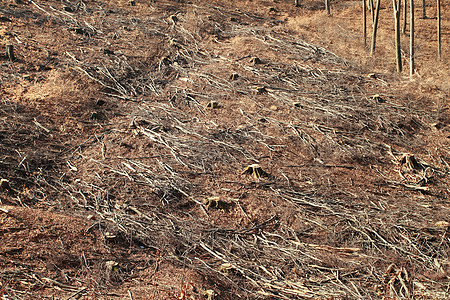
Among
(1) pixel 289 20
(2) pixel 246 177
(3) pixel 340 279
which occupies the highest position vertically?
(1) pixel 289 20

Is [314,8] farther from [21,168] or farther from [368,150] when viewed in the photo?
[21,168]

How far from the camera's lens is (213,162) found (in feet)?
17.4

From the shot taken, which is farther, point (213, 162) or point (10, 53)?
point (10, 53)

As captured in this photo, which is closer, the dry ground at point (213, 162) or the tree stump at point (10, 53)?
the dry ground at point (213, 162)

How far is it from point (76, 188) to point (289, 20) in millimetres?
7173

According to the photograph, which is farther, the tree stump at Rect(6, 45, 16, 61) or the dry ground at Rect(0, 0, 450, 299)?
the tree stump at Rect(6, 45, 16, 61)

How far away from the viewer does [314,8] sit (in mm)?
10891

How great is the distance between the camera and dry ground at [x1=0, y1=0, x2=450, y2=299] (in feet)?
12.2

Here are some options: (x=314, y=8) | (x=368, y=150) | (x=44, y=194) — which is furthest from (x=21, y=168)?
(x=314, y=8)

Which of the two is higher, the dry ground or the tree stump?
the tree stump

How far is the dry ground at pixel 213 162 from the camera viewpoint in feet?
12.2

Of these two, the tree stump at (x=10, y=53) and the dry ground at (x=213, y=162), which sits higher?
the tree stump at (x=10, y=53)

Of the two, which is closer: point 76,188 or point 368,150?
point 76,188

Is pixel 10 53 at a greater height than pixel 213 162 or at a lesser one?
greater
